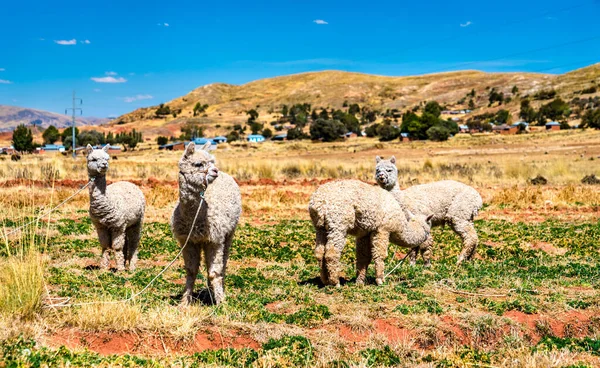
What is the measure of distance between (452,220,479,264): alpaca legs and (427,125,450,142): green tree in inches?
2666

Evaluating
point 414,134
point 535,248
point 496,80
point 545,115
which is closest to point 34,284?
point 535,248

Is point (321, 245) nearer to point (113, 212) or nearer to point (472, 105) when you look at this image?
point (113, 212)

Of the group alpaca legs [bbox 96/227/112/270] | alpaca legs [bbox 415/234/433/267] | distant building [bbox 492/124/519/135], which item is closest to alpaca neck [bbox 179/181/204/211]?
alpaca legs [bbox 96/227/112/270]

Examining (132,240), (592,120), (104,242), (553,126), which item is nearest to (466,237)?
(132,240)

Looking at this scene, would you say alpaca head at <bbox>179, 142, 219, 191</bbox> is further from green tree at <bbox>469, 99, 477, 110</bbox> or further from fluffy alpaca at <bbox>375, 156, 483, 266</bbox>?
green tree at <bbox>469, 99, 477, 110</bbox>

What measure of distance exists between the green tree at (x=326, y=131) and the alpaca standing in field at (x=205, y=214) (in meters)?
79.9

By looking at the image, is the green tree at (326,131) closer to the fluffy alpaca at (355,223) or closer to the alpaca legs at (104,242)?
the alpaca legs at (104,242)

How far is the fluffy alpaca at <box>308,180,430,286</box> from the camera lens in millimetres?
9109

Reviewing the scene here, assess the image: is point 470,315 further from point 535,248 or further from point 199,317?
point 535,248

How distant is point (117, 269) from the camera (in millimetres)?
11117

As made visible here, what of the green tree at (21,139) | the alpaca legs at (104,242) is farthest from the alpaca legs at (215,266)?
the green tree at (21,139)

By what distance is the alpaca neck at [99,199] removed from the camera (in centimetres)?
1062

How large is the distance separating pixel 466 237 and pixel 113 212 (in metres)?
8.17

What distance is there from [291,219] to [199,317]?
42.7 ft
